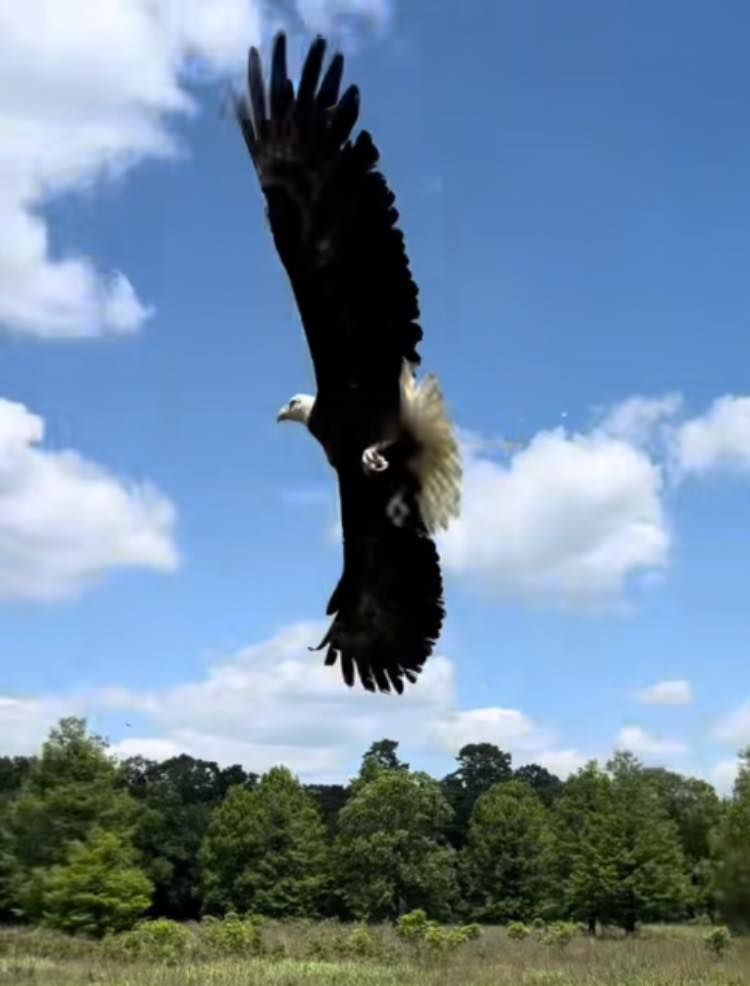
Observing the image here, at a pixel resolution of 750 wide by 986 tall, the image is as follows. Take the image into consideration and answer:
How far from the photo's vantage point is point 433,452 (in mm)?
4977

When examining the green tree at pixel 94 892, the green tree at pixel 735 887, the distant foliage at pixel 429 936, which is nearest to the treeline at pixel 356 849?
the green tree at pixel 94 892

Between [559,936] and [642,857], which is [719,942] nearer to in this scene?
[559,936]

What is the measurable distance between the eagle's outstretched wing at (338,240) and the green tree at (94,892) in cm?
3308

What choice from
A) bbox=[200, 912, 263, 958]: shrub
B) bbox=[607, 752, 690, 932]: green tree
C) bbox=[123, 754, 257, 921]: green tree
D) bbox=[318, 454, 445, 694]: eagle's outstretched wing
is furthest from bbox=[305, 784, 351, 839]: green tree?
bbox=[318, 454, 445, 694]: eagle's outstretched wing

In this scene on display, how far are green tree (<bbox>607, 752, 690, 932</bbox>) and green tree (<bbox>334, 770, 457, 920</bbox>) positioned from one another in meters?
8.12

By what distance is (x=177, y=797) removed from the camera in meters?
74.1

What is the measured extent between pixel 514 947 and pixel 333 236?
30.6 meters

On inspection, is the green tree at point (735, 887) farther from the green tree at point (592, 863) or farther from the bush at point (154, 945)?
the green tree at point (592, 863)

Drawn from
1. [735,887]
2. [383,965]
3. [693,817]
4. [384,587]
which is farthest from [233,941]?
[693,817]

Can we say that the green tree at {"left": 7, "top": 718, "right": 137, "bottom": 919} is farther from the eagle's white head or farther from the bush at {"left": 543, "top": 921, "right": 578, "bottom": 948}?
the eagle's white head

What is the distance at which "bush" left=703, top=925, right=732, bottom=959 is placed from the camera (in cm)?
2634

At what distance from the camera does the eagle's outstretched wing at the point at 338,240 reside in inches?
190

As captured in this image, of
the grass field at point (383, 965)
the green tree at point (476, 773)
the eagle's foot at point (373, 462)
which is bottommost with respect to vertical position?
the grass field at point (383, 965)

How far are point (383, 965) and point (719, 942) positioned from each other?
21.7ft
